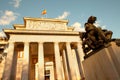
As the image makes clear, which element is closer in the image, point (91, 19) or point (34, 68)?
point (91, 19)

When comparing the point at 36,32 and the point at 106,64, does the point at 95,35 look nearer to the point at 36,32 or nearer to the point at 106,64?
the point at 106,64

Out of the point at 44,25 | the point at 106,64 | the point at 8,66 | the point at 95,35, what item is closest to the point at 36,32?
the point at 44,25

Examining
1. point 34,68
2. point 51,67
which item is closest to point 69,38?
point 51,67

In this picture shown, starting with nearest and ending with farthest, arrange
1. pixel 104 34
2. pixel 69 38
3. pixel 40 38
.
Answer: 1. pixel 104 34
2. pixel 40 38
3. pixel 69 38

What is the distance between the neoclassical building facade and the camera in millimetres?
14328

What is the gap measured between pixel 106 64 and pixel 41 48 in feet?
44.1

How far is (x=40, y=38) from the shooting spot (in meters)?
16.5

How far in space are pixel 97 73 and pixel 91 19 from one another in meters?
2.11

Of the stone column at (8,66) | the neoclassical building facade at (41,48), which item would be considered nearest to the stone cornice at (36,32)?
the neoclassical building facade at (41,48)

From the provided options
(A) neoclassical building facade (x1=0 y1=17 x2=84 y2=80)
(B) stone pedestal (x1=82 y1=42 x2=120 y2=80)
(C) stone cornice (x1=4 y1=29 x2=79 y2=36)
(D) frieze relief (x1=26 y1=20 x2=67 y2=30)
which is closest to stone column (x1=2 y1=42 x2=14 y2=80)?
(A) neoclassical building facade (x1=0 y1=17 x2=84 y2=80)

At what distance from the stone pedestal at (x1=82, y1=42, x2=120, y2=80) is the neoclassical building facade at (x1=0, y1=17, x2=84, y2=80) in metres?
11.6

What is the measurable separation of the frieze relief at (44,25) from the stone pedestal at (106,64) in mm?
14913

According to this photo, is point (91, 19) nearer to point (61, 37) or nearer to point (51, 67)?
point (61, 37)

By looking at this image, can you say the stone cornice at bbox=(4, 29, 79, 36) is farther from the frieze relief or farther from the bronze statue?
the bronze statue
